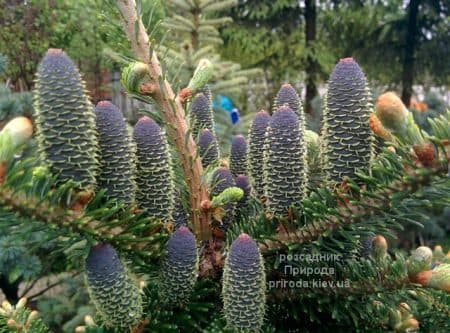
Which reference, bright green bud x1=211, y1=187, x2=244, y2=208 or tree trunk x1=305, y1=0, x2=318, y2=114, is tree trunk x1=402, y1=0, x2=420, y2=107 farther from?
bright green bud x1=211, y1=187, x2=244, y2=208

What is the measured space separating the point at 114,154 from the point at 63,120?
2.3 inches

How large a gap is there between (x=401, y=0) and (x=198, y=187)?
4.43m

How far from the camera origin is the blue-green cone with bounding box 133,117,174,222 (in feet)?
1.56

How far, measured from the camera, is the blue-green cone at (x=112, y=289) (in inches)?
17.4

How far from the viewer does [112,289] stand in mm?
455

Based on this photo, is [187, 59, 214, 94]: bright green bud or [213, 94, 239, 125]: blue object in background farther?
[213, 94, 239, 125]: blue object in background

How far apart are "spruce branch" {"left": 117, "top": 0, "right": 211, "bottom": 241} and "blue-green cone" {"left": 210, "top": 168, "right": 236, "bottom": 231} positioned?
3 centimetres

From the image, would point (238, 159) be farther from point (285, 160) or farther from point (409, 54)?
point (409, 54)

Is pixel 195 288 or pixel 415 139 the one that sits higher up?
pixel 415 139

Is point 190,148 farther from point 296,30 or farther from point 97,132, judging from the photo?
point 296,30

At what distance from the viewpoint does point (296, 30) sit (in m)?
4.74

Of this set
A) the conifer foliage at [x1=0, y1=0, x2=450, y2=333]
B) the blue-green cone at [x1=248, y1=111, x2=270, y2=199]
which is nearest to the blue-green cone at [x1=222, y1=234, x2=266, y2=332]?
the conifer foliage at [x1=0, y1=0, x2=450, y2=333]

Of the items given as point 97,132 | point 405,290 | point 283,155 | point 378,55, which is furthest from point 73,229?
point 378,55

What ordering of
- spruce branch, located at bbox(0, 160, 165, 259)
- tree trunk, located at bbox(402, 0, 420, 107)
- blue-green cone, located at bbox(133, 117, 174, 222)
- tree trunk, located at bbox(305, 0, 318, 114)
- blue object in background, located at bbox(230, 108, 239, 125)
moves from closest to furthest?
spruce branch, located at bbox(0, 160, 165, 259) < blue-green cone, located at bbox(133, 117, 174, 222) < blue object in background, located at bbox(230, 108, 239, 125) < tree trunk, located at bbox(402, 0, 420, 107) < tree trunk, located at bbox(305, 0, 318, 114)
